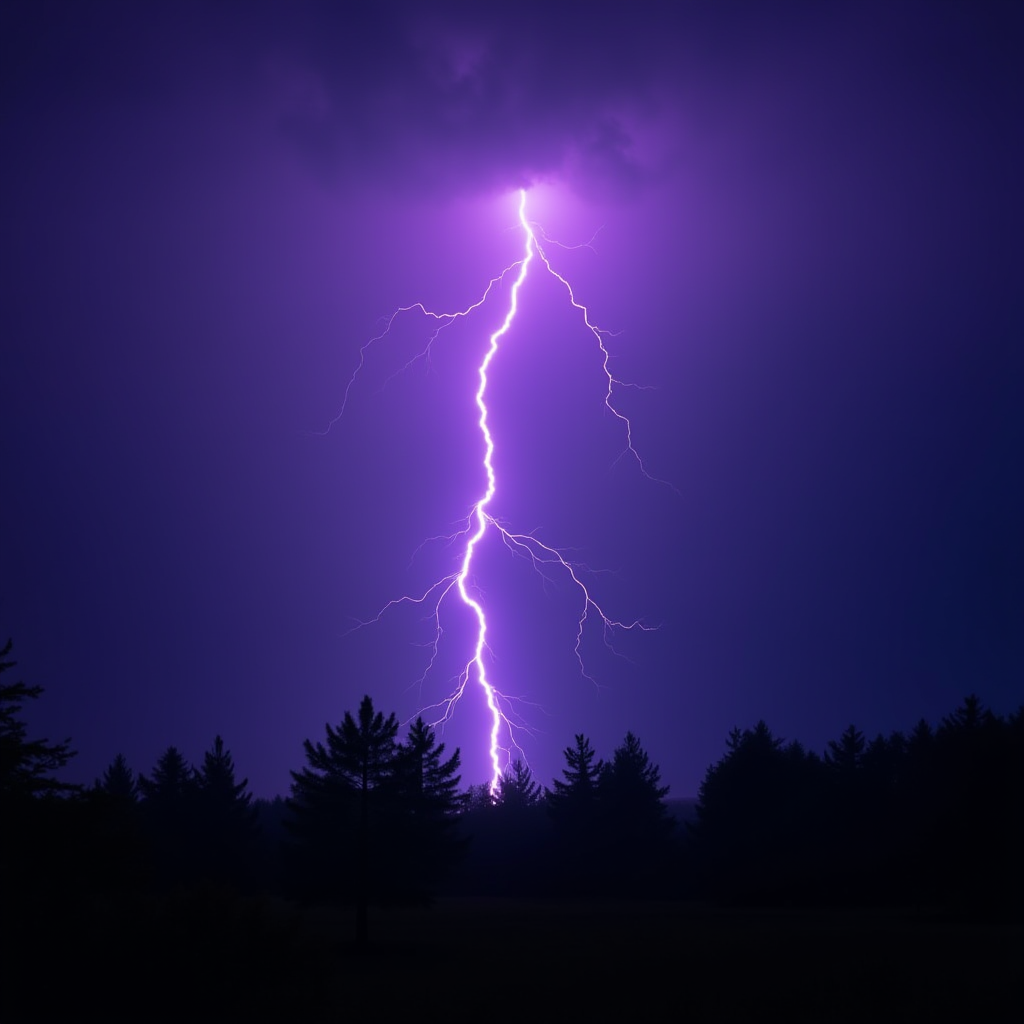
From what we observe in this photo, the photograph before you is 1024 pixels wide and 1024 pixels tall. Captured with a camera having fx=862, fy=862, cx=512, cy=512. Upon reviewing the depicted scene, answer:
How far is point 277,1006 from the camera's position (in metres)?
12.0

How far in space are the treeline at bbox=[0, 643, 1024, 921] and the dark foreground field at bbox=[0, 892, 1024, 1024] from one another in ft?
3.58

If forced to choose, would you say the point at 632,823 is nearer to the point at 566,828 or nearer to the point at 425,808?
the point at 566,828

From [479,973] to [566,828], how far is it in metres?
32.8

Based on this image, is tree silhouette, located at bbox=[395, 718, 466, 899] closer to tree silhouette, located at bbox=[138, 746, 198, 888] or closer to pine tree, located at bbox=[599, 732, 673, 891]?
tree silhouette, located at bbox=[138, 746, 198, 888]

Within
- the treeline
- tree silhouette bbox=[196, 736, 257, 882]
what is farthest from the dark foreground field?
tree silhouette bbox=[196, 736, 257, 882]

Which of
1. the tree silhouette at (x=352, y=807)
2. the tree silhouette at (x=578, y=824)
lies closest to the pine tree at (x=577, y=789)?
the tree silhouette at (x=578, y=824)

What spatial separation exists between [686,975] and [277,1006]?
8.99 m

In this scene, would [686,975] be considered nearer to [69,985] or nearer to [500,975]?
[500,975]

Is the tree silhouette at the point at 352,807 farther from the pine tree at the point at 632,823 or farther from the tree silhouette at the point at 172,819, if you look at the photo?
the pine tree at the point at 632,823

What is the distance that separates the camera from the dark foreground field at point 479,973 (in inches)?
Result: 476

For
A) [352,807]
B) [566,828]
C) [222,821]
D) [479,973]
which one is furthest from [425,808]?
[566,828]

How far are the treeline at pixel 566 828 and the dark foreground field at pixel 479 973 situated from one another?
109 cm

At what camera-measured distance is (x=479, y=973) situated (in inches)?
765

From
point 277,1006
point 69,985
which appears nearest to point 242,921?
point 277,1006
